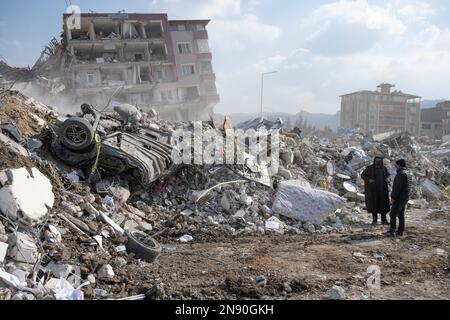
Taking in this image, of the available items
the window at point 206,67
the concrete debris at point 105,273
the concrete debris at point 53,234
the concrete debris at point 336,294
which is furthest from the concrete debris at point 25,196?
the window at point 206,67

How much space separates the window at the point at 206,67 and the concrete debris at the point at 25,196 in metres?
34.7

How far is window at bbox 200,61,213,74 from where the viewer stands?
40188 millimetres

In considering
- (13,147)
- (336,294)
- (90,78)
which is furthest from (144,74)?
(336,294)

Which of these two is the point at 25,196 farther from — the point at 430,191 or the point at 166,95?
the point at 166,95

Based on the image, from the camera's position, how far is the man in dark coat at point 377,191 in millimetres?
8664

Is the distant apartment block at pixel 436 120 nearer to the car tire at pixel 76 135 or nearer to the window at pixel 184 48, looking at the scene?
the window at pixel 184 48

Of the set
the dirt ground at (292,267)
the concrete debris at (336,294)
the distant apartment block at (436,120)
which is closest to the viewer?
the concrete debris at (336,294)

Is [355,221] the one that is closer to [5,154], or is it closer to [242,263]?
[242,263]

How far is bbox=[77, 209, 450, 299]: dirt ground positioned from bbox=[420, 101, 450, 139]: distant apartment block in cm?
5203

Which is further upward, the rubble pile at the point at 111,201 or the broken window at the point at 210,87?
the broken window at the point at 210,87

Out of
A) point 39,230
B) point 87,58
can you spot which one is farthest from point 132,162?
point 87,58

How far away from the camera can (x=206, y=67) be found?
133ft

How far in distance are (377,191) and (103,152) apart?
5.40 m

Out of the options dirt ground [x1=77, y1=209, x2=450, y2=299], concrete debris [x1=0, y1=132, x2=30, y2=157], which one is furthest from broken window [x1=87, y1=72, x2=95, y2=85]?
dirt ground [x1=77, y1=209, x2=450, y2=299]
